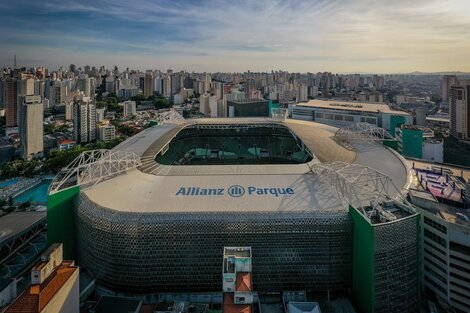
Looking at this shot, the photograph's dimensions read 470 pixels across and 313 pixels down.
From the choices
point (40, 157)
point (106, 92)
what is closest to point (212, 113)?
point (40, 157)

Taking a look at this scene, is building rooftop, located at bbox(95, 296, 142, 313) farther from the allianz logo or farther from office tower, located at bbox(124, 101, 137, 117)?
office tower, located at bbox(124, 101, 137, 117)

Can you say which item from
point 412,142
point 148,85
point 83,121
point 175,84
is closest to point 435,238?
point 412,142

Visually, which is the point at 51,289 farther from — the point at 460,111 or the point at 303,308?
the point at 460,111

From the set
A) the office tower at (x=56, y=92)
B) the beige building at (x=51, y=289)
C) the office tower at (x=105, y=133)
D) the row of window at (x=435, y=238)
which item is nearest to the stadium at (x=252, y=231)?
the row of window at (x=435, y=238)

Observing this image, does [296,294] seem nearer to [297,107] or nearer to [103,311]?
[103,311]

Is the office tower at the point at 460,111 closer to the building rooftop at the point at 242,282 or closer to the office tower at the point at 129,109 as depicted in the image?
the building rooftop at the point at 242,282

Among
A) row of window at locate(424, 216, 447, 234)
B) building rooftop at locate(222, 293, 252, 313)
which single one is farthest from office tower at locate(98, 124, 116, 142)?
row of window at locate(424, 216, 447, 234)
